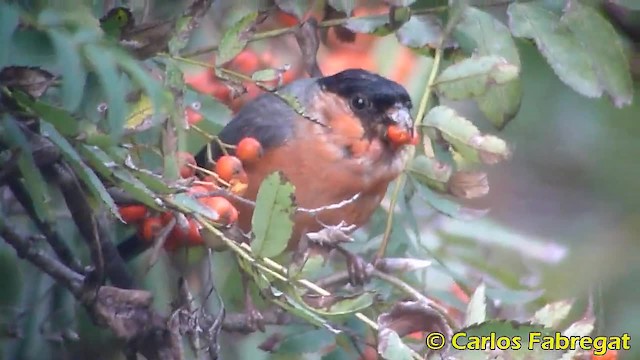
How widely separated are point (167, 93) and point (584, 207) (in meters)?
1.86

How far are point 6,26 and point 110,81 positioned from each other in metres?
0.09

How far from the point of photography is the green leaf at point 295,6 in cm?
112

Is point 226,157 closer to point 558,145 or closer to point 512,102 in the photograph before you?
point 512,102

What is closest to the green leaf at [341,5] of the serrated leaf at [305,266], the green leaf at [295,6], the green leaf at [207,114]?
the green leaf at [295,6]

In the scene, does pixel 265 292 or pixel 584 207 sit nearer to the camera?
pixel 265 292

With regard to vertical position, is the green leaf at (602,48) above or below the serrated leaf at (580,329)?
above

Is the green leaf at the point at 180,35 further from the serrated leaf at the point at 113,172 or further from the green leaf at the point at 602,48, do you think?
the green leaf at the point at 602,48

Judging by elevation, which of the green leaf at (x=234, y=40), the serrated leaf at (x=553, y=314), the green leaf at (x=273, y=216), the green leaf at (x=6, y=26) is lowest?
the serrated leaf at (x=553, y=314)

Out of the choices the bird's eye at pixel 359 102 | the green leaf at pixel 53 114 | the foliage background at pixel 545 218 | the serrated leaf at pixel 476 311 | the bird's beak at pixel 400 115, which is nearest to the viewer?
the green leaf at pixel 53 114

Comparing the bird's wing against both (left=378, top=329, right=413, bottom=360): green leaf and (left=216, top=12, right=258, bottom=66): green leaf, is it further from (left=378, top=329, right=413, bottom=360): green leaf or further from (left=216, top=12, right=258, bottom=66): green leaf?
(left=378, top=329, right=413, bottom=360): green leaf

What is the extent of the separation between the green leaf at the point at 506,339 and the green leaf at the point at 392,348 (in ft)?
0.16

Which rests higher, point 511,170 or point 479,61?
point 479,61

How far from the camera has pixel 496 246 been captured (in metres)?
1.83

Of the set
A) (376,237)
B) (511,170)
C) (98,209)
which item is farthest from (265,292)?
(511,170)
